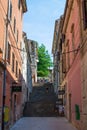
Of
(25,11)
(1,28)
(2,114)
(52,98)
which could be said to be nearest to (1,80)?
(2,114)

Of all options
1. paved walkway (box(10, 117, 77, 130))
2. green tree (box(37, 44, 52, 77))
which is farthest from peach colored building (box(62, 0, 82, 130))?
green tree (box(37, 44, 52, 77))

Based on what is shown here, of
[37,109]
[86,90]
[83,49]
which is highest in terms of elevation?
[83,49]

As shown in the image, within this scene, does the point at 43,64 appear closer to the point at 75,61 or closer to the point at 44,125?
the point at 44,125

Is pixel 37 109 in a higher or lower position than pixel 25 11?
lower

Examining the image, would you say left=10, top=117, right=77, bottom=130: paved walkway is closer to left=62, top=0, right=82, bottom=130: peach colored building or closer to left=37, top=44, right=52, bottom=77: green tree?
left=62, top=0, right=82, bottom=130: peach colored building

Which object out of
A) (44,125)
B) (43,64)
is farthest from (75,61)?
(43,64)

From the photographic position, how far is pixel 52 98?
109 feet

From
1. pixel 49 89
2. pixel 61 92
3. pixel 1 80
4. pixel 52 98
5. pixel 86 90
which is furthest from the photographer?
pixel 49 89

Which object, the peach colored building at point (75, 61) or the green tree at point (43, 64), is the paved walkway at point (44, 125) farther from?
the green tree at point (43, 64)

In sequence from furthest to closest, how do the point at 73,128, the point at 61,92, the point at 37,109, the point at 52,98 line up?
1. the point at 52,98
2. the point at 37,109
3. the point at 61,92
4. the point at 73,128

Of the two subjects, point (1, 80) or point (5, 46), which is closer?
point (1, 80)

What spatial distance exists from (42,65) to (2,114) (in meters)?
46.5

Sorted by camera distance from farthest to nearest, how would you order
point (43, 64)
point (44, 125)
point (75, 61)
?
point (43, 64), point (44, 125), point (75, 61)

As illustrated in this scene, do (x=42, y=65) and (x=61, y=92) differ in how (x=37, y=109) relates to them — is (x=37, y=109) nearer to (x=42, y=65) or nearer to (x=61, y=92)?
(x=61, y=92)
